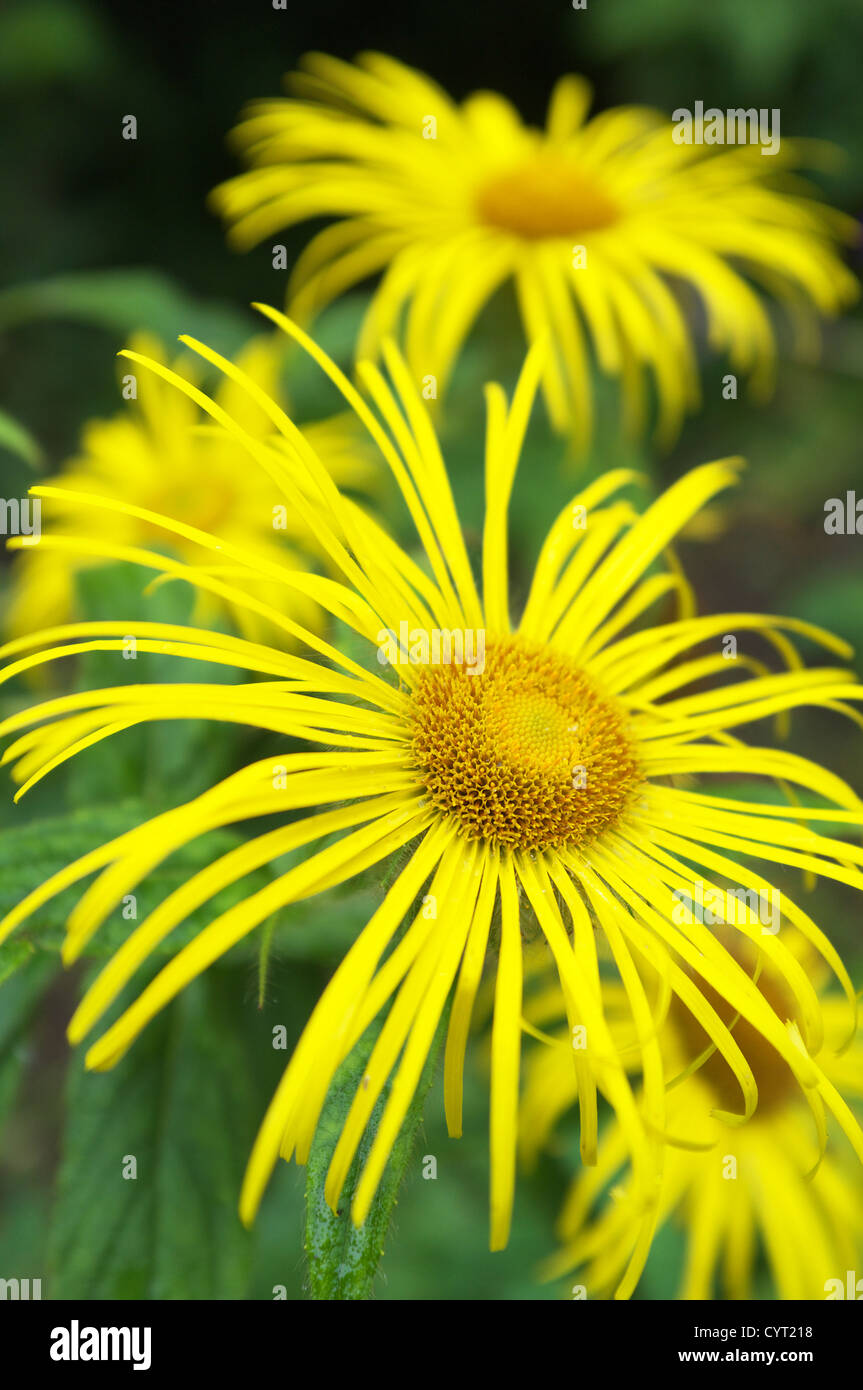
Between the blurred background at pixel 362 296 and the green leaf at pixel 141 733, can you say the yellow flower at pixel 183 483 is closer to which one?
the blurred background at pixel 362 296

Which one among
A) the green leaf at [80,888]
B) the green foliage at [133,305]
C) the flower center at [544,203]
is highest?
the flower center at [544,203]

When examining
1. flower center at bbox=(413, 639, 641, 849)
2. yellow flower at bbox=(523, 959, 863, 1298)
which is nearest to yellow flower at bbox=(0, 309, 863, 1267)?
flower center at bbox=(413, 639, 641, 849)

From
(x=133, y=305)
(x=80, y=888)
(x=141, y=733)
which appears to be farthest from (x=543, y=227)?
(x=80, y=888)

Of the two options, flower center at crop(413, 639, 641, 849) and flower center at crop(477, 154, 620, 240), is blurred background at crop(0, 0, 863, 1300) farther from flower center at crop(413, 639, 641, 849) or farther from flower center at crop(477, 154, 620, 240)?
flower center at crop(413, 639, 641, 849)

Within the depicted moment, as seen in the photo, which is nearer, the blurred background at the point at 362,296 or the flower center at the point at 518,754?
the flower center at the point at 518,754

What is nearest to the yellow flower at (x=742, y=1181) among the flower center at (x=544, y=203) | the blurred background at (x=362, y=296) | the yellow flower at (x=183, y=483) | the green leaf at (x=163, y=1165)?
the blurred background at (x=362, y=296)

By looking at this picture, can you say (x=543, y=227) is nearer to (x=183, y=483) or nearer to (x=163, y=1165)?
(x=183, y=483)

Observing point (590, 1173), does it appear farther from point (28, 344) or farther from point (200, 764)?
point (28, 344)
